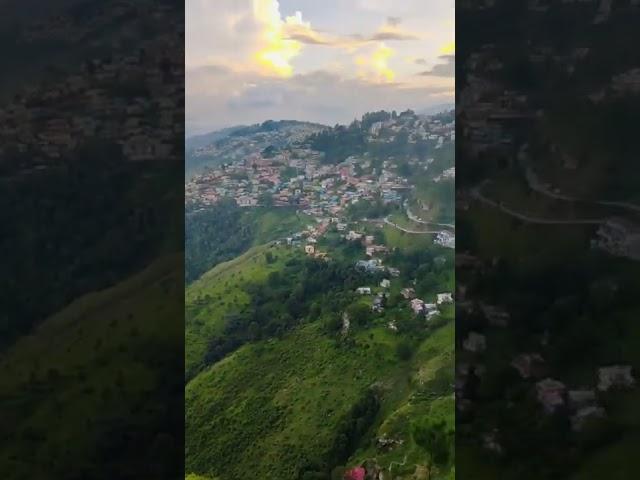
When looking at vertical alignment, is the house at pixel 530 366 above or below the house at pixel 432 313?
above

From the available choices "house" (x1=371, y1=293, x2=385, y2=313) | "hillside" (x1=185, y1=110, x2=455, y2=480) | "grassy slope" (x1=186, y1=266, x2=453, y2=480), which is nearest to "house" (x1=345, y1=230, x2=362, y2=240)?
"hillside" (x1=185, y1=110, x2=455, y2=480)

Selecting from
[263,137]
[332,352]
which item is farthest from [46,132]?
[332,352]

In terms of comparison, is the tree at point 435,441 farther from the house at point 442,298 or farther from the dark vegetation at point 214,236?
the dark vegetation at point 214,236

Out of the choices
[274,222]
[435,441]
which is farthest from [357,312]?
[435,441]

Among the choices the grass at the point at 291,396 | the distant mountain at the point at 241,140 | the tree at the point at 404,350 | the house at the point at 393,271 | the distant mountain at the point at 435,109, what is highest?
the distant mountain at the point at 435,109

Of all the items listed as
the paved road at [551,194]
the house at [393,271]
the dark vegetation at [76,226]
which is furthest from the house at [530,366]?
the house at [393,271]

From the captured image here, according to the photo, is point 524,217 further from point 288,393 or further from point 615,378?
point 288,393

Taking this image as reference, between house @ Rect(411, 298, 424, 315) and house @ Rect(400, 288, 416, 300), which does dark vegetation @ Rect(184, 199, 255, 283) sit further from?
house @ Rect(411, 298, 424, 315)
